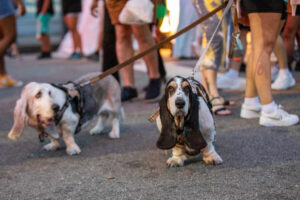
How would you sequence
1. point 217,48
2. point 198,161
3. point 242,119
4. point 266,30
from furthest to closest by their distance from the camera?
1. point 217,48
2. point 242,119
3. point 266,30
4. point 198,161

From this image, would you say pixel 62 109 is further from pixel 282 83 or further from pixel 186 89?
pixel 282 83

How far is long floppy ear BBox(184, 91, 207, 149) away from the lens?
119 inches

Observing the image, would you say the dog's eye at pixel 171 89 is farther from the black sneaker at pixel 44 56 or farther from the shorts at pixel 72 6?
the black sneaker at pixel 44 56

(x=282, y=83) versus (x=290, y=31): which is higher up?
(x=290, y=31)

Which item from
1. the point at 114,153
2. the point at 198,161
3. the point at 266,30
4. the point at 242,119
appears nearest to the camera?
the point at 198,161

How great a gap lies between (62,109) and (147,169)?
0.88 m

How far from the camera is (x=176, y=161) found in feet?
10.8

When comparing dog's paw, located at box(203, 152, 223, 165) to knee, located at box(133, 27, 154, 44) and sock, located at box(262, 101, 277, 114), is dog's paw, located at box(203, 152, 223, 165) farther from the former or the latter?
knee, located at box(133, 27, 154, 44)

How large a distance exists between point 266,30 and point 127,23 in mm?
1739

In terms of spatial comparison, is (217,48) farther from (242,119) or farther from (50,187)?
(50,187)

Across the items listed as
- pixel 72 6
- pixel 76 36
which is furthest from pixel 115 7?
pixel 76 36

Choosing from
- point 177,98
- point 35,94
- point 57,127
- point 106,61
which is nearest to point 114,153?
point 57,127

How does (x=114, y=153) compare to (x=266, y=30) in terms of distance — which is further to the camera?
(x=266, y=30)

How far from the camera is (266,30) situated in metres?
4.12
